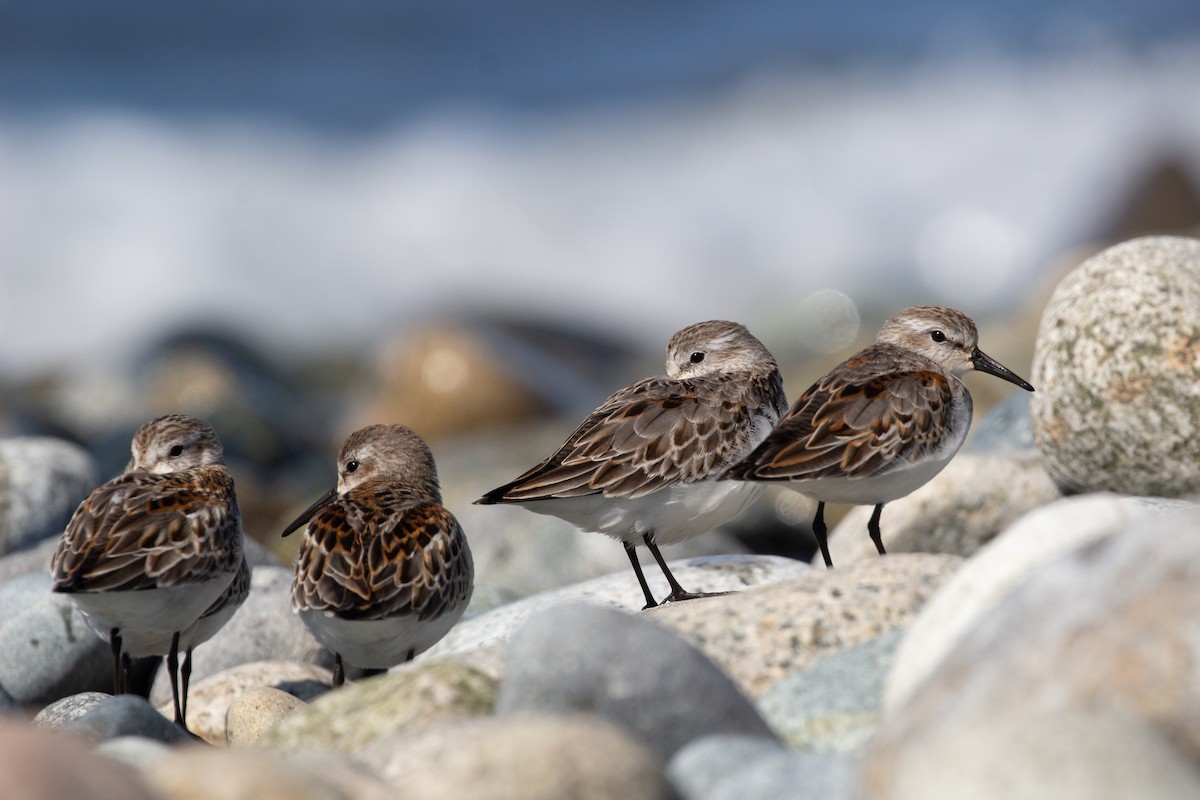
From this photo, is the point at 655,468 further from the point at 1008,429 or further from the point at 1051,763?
the point at 1051,763

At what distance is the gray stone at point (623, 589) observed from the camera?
24.1 feet

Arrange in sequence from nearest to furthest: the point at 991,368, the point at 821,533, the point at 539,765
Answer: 1. the point at 539,765
2. the point at 821,533
3. the point at 991,368

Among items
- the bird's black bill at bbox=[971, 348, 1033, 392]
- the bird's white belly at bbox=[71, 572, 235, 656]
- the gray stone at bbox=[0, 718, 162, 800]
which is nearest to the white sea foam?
the bird's black bill at bbox=[971, 348, 1033, 392]

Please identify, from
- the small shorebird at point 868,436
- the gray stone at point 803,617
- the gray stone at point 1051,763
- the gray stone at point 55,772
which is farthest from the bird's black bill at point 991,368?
the gray stone at point 55,772

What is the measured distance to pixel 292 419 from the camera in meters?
16.7

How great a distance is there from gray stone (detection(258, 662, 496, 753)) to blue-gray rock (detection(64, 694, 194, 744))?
45 cm

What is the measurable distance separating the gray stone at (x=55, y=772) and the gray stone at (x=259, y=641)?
4372 millimetres

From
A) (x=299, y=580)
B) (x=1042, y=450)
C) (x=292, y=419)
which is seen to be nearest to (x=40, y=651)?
(x=299, y=580)

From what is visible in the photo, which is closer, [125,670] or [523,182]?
[125,670]

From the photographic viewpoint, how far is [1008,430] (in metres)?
9.52

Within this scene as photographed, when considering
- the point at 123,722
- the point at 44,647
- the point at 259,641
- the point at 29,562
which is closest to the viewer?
the point at 123,722

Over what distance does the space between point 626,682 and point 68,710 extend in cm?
275

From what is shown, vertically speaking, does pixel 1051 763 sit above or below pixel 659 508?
above

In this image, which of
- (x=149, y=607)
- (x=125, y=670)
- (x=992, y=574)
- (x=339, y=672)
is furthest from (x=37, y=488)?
(x=992, y=574)
